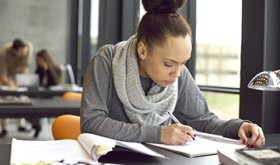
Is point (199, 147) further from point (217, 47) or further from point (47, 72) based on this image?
point (47, 72)

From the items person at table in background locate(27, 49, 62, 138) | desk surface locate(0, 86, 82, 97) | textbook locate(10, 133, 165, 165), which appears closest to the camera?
textbook locate(10, 133, 165, 165)

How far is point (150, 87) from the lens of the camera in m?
1.55

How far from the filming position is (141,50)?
1492 mm

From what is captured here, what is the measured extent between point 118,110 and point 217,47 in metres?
1.53

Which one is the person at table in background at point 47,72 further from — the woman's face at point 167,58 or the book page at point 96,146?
the book page at point 96,146

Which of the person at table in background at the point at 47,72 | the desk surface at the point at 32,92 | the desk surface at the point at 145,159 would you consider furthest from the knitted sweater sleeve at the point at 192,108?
the person at table in background at the point at 47,72

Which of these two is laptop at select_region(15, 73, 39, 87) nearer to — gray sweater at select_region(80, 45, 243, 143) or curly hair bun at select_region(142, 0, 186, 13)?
gray sweater at select_region(80, 45, 243, 143)

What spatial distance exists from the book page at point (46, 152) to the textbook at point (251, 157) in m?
0.35

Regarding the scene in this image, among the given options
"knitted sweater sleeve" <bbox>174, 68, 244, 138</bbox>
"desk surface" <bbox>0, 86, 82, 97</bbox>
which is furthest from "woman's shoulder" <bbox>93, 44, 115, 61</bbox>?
"desk surface" <bbox>0, 86, 82, 97</bbox>

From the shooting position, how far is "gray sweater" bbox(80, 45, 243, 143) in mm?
1329

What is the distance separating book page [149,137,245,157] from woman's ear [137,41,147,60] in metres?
0.35

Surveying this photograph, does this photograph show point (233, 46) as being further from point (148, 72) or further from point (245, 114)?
point (148, 72)

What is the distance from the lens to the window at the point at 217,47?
2605mm

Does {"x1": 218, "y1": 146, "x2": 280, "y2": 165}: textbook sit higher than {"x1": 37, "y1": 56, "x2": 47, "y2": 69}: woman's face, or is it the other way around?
{"x1": 37, "y1": 56, "x2": 47, "y2": 69}: woman's face
